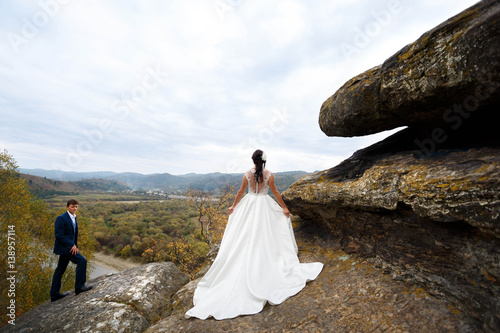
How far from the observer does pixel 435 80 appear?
408 centimetres

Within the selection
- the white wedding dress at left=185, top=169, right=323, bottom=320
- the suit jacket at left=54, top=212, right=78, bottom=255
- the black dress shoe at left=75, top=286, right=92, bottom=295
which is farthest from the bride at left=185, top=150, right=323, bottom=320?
the suit jacket at left=54, top=212, right=78, bottom=255

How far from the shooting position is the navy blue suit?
6770 mm

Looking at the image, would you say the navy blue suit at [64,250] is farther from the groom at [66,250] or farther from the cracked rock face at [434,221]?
the cracked rock face at [434,221]

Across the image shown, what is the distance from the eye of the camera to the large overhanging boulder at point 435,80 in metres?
3.42

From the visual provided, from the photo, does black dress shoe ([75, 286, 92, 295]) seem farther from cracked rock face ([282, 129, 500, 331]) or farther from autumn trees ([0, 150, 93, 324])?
autumn trees ([0, 150, 93, 324])

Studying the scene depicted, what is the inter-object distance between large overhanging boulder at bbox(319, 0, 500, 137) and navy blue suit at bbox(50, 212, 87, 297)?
9.63 m

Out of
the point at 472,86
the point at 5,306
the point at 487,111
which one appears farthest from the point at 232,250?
the point at 5,306

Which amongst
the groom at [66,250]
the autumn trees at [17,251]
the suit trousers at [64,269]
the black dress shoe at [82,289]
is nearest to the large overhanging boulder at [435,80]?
the groom at [66,250]

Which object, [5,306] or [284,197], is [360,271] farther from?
[5,306]

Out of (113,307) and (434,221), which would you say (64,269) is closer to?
(113,307)

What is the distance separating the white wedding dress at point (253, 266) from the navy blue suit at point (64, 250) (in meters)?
4.64

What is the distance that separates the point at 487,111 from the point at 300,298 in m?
5.71

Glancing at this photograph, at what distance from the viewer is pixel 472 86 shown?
376 centimetres

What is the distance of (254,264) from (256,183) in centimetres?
247
